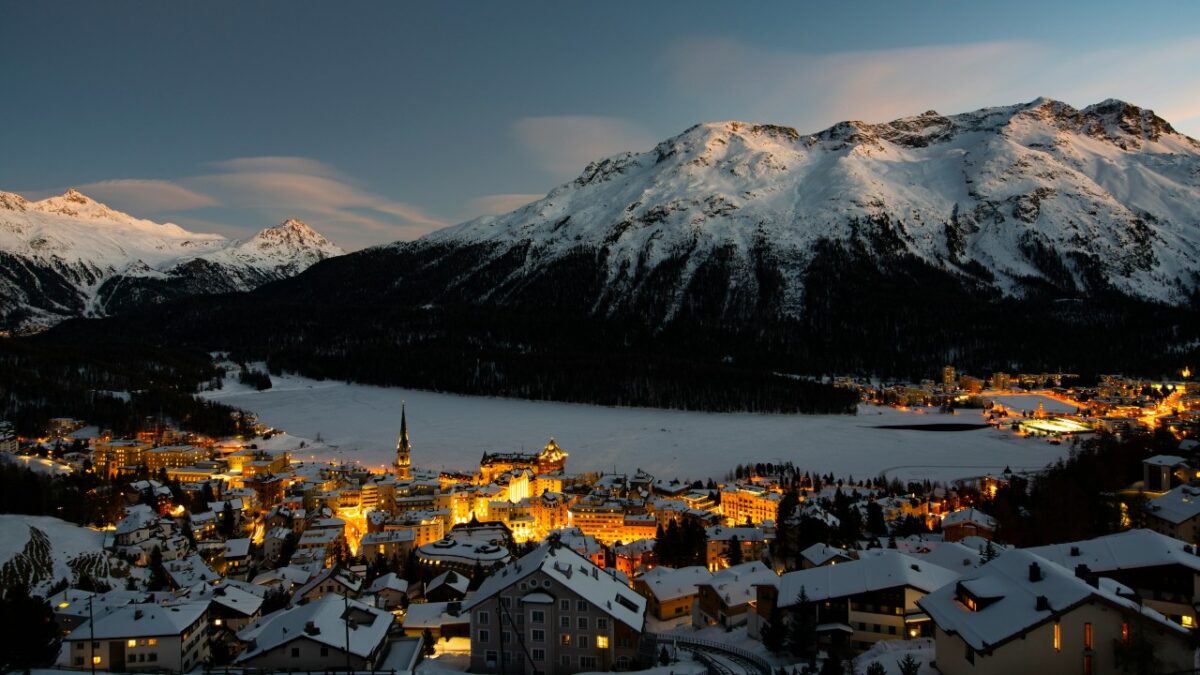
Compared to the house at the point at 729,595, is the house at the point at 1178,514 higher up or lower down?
higher up

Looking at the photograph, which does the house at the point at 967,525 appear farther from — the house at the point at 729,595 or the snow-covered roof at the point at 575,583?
the snow-covered roof at the point at 575,583

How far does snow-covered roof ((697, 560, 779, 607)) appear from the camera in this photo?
113 feet

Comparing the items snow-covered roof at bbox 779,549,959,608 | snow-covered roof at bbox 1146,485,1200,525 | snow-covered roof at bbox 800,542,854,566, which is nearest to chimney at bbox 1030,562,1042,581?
snow-covered roof at bbox 779,549,959,608

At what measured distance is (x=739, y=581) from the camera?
36.0 meters

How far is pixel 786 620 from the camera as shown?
28.8 metres

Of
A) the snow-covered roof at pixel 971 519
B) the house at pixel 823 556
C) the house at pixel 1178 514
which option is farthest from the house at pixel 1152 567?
the snow-covered roof at pixel 971 519

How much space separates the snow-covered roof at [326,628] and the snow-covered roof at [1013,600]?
53.8 ft

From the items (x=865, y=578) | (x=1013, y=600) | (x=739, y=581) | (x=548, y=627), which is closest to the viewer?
(x=1013, y=600)

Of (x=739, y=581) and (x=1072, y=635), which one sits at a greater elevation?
(x=1072, y=635)

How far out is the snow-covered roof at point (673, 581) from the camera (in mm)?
37819

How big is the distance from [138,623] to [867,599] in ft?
77.4

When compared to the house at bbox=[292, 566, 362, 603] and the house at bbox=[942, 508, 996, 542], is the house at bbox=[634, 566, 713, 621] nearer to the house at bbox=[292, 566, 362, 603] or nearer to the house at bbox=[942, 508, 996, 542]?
the house at bbox=[292, 566, 362, 603]

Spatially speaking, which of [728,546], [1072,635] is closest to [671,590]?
[728,546]

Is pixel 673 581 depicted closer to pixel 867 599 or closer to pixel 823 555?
pixel 823 555
